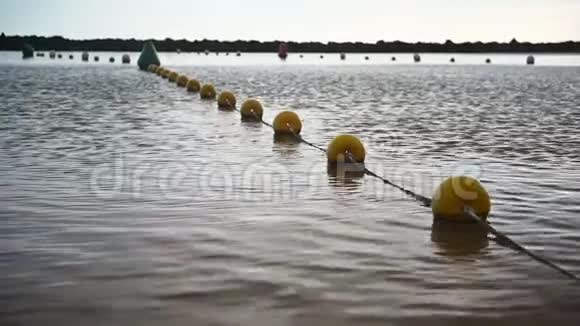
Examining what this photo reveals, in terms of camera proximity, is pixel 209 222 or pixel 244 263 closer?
pixel 244 263

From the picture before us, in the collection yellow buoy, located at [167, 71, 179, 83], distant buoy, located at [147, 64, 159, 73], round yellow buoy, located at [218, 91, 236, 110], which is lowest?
round yellow buoy, located at [218, 91, 236, 110]

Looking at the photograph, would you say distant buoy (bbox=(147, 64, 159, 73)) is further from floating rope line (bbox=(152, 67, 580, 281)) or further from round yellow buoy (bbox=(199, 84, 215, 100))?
floating rope line (bbox=(152, 67, 580, 281))

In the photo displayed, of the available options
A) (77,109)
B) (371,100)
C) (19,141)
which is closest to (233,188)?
(19,141)

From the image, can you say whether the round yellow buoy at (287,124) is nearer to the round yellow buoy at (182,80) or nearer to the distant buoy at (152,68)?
the round yellow buoy at (182,80)

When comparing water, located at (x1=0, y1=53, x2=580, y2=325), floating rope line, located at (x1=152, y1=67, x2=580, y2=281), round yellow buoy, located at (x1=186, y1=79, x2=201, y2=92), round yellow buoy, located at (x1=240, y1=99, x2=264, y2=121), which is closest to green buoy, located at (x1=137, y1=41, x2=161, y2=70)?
round yellow buoy, located at (x1=186, y1=79, x2=201, y2=92)

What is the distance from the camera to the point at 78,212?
9141 mm

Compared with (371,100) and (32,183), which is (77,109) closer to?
(371,100)

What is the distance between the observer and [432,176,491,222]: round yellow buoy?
347 inches

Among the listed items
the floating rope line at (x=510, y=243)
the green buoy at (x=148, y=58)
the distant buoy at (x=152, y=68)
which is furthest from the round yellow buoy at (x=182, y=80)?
the floating rope line at (x=510, y=243)

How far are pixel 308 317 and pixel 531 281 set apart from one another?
2.34 meters

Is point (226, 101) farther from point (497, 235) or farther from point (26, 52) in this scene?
point (26, 52)

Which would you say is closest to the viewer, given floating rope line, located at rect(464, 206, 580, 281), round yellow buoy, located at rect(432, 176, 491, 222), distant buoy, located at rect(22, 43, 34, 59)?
floating rope line, located at rect(464, 206, 580, 281)

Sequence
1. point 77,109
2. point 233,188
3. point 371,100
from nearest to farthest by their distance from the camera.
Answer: point 233,188, point 77,109, point 371,100

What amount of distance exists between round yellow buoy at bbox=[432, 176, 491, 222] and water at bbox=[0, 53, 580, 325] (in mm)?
243
